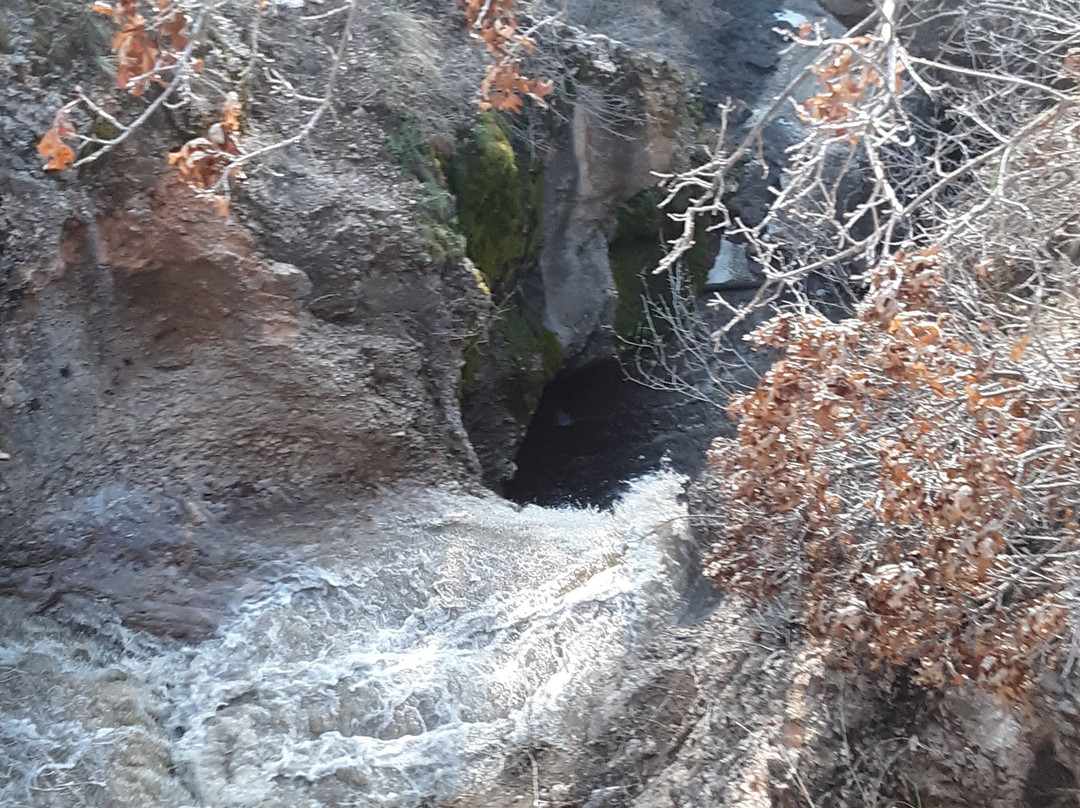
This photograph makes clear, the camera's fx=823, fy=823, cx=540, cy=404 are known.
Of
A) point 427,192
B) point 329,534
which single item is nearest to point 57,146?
point 329,534

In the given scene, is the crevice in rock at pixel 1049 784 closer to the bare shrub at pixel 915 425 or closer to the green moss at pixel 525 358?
the bare shrub at pixel 915 425

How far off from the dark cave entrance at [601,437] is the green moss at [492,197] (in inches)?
79.2

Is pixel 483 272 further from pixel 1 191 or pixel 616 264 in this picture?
pixel 1 191

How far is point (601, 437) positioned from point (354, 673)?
5.10m

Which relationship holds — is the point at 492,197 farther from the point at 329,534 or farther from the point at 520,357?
the point at 329,534

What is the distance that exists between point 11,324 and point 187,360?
106cm

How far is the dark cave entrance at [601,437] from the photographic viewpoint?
861 cm

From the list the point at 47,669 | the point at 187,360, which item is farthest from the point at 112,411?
the point at 47,669

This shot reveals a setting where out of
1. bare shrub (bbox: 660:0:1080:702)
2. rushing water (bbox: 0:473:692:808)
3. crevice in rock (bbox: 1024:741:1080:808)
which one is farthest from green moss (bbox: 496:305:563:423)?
crevice in rock (bbox: 1024:741:1080:808)

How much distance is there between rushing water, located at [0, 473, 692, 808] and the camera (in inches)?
166

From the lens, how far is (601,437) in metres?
9.47

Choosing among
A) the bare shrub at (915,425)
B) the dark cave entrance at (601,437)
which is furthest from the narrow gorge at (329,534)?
the dark cave entrance at (601,437)

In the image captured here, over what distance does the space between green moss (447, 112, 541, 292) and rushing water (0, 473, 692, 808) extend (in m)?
2.78

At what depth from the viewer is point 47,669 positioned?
14.6 ft
